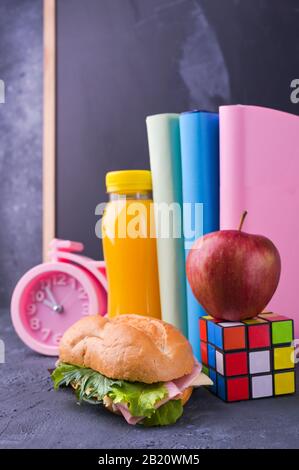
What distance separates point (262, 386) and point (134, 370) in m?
0.21

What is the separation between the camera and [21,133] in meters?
1.50

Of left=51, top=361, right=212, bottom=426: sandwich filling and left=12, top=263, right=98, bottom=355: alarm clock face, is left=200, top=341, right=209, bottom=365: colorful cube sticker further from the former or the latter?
left=12, top=263, right=98, bottom=355: alarm clock face

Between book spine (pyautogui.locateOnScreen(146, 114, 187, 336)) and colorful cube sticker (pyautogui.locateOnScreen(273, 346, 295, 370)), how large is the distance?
0.80 feet

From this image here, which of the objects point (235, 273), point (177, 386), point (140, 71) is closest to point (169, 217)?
point (235, 273)

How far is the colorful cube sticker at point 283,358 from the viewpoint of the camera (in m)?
0.72

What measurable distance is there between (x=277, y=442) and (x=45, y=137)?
1.11 metres

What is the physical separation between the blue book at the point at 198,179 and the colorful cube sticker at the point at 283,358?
0.19 meters

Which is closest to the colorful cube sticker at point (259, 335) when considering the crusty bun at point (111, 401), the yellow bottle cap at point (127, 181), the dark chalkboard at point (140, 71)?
the crusty bun at point (111, 401)

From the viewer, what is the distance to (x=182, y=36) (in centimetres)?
133

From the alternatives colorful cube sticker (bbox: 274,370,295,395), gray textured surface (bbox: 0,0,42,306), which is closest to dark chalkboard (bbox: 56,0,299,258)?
gray textured surface (bbox: 0,0,42,306)

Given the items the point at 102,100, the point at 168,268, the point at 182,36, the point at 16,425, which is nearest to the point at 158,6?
the point at 182,36

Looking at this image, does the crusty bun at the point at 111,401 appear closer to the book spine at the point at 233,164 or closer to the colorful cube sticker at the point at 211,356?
the colorful cube sticker at the point at 211,356

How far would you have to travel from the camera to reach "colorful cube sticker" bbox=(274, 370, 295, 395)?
726 mm

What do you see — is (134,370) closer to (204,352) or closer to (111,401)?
(111,401)
